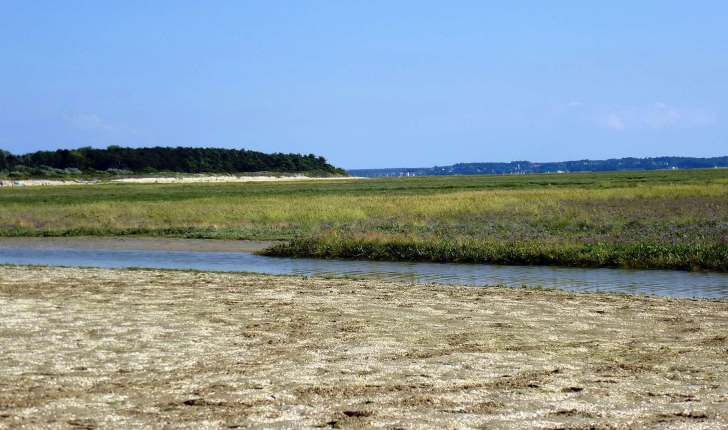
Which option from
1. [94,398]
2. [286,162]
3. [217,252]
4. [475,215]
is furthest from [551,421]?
[286,162]

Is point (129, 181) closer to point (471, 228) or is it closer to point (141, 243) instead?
point (141, 243)

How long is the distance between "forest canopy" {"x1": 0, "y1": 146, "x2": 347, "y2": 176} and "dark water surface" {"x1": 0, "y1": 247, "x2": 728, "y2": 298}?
107 m

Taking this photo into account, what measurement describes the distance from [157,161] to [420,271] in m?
150

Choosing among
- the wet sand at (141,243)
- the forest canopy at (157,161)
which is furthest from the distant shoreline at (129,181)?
the wet sand at (141,243)

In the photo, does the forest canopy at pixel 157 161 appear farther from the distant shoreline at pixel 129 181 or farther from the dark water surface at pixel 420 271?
the dark water surface at pixel 420 271

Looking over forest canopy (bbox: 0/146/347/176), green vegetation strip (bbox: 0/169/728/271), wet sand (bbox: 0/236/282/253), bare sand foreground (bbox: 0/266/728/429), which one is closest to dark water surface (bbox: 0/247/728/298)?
green vegetation strip (bbox: 0/169/728/271)

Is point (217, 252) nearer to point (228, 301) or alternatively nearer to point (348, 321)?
point (228, 301)

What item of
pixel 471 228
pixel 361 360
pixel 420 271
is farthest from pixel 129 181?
pixel 361 360

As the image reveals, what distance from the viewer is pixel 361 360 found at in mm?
8422

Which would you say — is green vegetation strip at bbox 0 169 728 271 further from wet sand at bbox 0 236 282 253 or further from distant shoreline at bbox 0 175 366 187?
distant shoreline at bbox 0 175 366 187

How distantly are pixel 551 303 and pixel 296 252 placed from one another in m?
11.0

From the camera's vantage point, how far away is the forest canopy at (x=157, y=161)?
148 m

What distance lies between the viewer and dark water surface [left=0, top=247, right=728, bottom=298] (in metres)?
15.6

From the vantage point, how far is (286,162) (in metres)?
185
